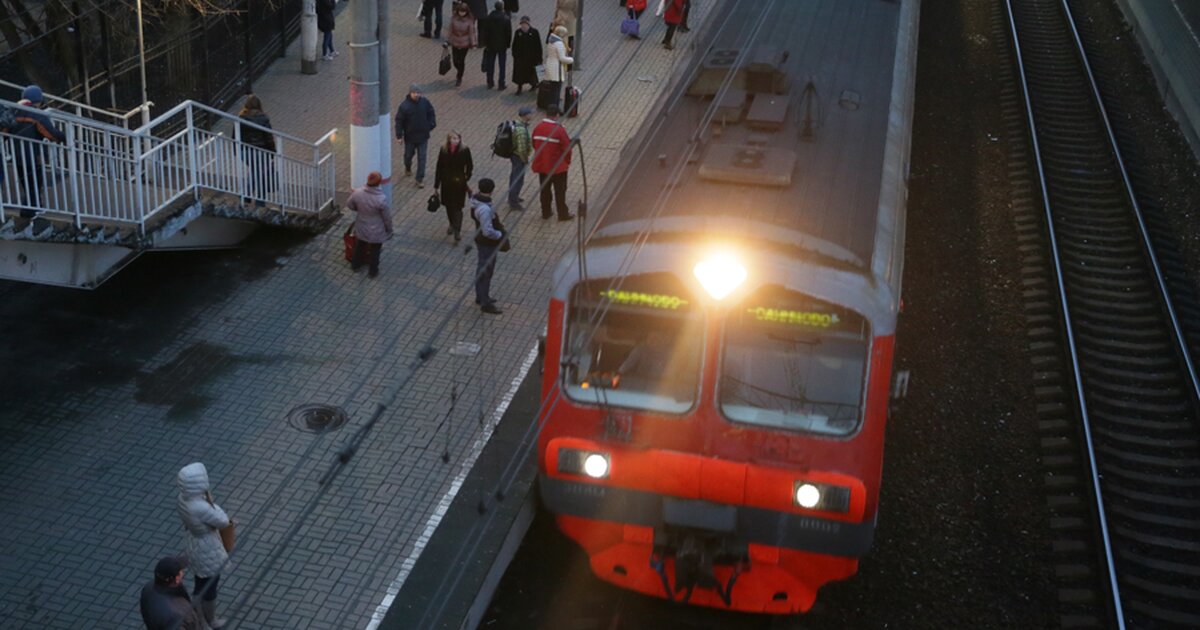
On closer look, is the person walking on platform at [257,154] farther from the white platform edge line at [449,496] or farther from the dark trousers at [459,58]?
the dark trousers at [459,58]

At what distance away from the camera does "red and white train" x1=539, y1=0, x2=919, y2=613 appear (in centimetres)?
945

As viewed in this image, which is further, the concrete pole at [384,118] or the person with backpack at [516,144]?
the person with backpack at [516,144]

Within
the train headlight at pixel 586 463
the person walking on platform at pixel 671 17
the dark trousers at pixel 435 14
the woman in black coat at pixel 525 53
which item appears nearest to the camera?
the train headlight at pixel 586 463

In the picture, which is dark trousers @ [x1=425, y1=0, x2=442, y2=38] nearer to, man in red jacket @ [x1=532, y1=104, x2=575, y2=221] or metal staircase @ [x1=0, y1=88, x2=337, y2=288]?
man in red jacket @ [x1=532, y1=104, x2=575, y2=221]

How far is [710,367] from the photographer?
9.56 meters

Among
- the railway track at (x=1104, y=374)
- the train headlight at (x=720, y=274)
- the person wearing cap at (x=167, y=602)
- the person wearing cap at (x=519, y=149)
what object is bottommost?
the railway track at (x=1104, y=374)

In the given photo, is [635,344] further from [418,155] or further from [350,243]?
[418,155]

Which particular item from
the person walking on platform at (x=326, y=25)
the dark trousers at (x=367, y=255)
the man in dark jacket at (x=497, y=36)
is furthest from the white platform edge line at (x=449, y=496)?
the person walking on platform at (x=326, y=25)

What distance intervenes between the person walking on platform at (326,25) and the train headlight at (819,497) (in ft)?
50.6

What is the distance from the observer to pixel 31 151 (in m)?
12.0

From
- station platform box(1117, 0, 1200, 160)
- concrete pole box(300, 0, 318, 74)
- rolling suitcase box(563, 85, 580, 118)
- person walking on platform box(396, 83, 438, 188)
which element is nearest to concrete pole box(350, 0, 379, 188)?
person walking on platform box(396, 83, 438, 188)

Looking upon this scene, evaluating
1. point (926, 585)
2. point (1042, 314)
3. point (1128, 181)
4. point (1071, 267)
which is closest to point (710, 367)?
point (926, 585)

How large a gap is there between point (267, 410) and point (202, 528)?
3.67 m

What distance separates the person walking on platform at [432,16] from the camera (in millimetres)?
24531
